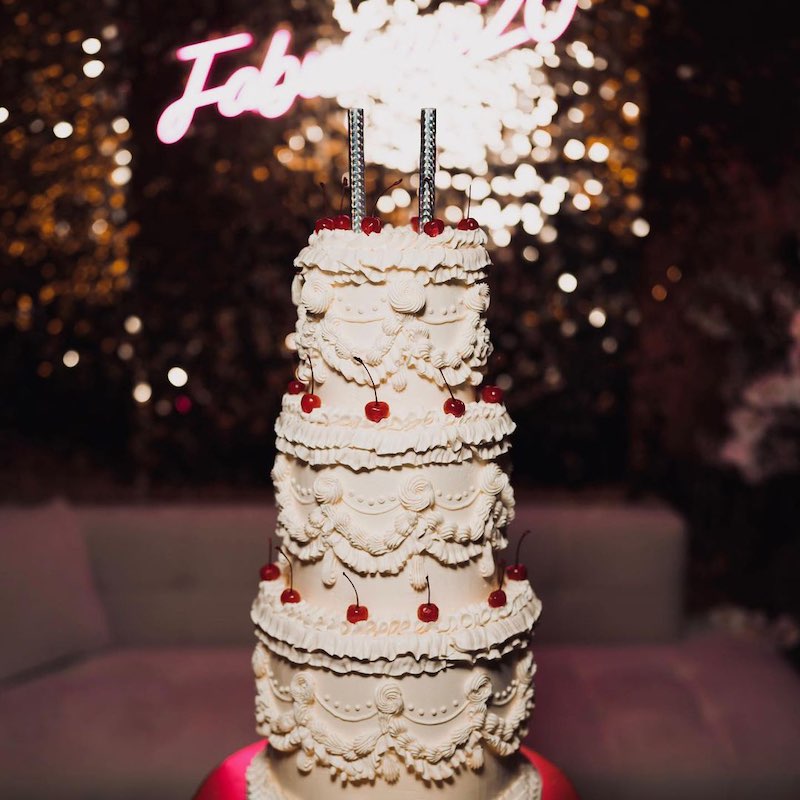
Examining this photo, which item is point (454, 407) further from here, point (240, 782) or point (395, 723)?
point (240, 782)

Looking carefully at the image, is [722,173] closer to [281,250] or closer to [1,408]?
[281,250]

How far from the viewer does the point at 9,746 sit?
→ 2.82 m

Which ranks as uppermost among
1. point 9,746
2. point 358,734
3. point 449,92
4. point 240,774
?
point 449,92

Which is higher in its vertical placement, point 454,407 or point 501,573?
point 454,407

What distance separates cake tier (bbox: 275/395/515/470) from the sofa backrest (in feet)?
5.10

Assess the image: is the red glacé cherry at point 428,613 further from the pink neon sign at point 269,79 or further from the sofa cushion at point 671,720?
the sofa cushion at point 671,720

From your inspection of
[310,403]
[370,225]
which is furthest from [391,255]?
[310,403]

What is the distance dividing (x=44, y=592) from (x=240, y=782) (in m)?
1.31

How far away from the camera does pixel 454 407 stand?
1.85m

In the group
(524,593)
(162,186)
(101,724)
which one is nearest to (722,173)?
(162,186)

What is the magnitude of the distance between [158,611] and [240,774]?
135 centimetres

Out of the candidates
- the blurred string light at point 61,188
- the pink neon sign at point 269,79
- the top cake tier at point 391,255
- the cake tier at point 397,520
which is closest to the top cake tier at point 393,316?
the top cake tier at point 391,255

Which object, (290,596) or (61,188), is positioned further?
(61,188)

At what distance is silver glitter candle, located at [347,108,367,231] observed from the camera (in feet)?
6.10
